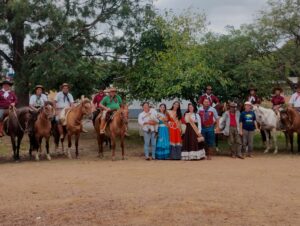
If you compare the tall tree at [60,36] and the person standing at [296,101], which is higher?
the tall tree at [60,36]

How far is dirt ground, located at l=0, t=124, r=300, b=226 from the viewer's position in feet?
23.1

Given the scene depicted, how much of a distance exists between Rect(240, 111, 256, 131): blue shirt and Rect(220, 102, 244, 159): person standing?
201 millimetres

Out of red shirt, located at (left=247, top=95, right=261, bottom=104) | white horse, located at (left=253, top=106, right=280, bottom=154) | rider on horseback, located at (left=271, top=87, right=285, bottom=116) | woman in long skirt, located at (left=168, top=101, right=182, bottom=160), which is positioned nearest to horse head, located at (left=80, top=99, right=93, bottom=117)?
woman in long skirt, located at (left=168, top=101, right=182, bottom=160)

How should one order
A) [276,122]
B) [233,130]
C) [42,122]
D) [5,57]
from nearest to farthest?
[42,122] → [233,130] → [276,122] → [5,57]

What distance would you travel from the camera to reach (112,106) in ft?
49.5

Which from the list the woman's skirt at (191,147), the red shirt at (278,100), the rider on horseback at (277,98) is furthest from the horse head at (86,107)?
the red shirt at (278,100)

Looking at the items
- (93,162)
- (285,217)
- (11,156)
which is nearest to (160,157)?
(93,162)

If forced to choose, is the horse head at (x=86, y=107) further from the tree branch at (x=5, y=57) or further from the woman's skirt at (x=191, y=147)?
the tree branch at (x=5, y=57)

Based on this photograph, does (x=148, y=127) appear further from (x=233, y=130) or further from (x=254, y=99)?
(x=254, y=99)

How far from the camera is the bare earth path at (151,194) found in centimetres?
703

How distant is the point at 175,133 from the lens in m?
14.9

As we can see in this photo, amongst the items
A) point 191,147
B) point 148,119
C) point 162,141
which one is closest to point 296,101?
point 191,147

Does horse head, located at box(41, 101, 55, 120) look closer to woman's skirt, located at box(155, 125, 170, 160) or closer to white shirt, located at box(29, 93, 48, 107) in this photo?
white shirt, located at box(29, 93, 48, 107)

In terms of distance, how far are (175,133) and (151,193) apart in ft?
20.4
